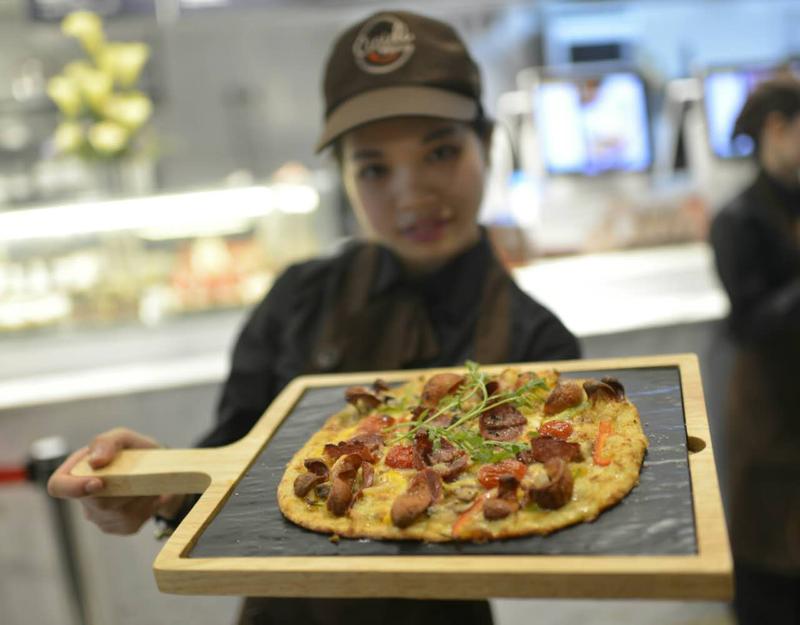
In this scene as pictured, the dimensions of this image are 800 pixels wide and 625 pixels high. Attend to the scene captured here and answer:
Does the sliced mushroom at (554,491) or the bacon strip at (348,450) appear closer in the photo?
the sliced mushroom at (554,491)

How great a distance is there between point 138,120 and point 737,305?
7.32 ft

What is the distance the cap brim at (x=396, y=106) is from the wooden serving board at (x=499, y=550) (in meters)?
0.61

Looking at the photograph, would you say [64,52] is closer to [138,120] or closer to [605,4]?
[138,120]

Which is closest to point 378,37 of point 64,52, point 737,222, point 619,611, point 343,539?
point 343,539

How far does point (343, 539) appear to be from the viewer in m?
0.98

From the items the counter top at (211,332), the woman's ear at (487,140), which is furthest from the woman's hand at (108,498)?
the counter top at (211,332)

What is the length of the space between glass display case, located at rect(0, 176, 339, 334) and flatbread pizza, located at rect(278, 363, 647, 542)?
1.92 metres

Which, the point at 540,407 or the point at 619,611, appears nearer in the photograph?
the point at 540,407

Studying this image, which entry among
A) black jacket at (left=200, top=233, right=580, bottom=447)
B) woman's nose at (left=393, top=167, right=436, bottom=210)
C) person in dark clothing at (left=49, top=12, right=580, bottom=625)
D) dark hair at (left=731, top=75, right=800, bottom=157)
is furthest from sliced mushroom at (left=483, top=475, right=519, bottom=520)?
dark hair at (left=731, top=75, right=800, bottom=157)

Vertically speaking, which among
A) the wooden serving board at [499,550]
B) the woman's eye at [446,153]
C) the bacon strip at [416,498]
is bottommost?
the wooden serving board at [499,550]

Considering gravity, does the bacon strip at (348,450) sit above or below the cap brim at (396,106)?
below

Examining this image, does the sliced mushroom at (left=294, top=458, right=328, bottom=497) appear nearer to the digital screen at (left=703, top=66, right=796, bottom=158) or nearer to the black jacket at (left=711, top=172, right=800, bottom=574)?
the black jacket at (left=711, top=172, right=800, bottom=574)

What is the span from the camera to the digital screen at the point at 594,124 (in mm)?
3391

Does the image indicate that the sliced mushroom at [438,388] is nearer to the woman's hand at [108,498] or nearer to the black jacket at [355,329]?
the black jacket at [355,329]
